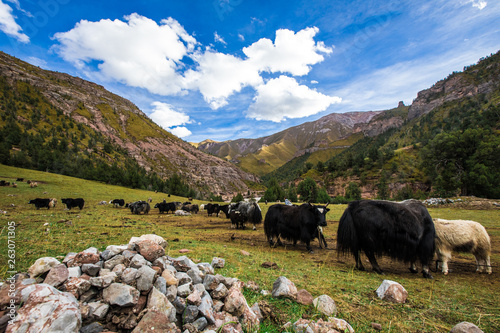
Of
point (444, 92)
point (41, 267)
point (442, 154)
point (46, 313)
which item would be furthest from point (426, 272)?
point (444, 92)

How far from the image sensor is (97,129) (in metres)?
139

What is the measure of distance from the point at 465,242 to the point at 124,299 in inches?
431

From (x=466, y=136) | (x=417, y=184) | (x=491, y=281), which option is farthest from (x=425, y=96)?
(x=491, y=281)

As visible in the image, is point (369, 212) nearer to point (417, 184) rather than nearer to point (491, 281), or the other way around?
point (491, 281)

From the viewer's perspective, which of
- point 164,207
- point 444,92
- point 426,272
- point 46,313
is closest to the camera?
point 46,313

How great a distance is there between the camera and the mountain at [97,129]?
334ft

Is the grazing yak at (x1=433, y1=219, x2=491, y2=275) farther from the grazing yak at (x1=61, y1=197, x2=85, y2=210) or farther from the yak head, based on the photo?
the grazing yak at (x1=61, y1=197, x2=85, y2=210)

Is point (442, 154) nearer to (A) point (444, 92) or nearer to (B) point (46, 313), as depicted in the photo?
(B) point (46, 313)

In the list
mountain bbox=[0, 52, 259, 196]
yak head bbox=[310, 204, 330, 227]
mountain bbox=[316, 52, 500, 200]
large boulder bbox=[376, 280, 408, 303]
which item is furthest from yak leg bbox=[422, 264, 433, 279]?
mountain bbox=[0, 52, 259, 196]

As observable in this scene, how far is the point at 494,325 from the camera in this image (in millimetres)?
3621

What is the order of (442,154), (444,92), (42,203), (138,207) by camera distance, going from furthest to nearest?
(444,92) < (442,154) < (138,207) < (42,203)

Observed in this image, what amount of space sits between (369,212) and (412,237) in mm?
1624

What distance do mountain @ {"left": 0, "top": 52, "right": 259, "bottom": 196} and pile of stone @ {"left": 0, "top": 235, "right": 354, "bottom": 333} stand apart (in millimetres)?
107339

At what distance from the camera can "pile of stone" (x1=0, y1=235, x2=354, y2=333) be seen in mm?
2279
